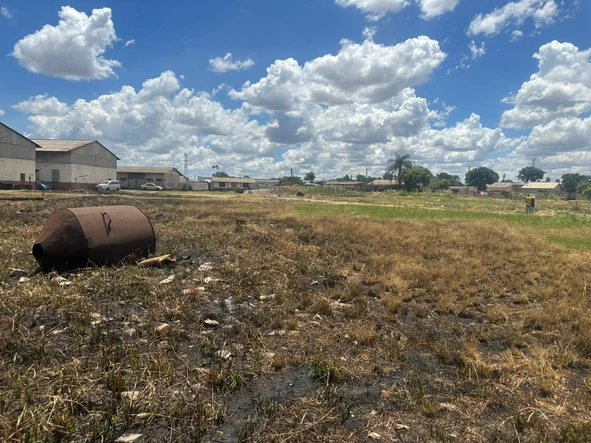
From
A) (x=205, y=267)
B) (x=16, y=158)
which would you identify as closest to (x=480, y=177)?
(x=16, y=158)

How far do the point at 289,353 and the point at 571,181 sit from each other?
168557 millimetres

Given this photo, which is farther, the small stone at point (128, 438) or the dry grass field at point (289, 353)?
the dry grass field at point (289, 353)

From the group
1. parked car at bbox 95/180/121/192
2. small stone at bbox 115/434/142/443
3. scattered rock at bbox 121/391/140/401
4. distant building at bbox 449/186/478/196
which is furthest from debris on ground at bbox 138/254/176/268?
distant building at bbox 449/186/478/196

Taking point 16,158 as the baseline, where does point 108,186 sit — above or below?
below

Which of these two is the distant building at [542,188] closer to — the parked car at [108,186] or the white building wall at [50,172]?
the parked car at [108,186]

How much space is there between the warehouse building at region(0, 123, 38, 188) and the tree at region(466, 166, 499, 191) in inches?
5371

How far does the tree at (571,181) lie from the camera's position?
433 ft

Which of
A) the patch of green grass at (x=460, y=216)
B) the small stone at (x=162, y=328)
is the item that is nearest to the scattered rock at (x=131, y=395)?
the small stone at (x=162, y=328)

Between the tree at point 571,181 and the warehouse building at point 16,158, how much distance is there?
14284 cm

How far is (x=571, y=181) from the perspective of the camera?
141 meters

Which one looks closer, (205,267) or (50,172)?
(205,267)

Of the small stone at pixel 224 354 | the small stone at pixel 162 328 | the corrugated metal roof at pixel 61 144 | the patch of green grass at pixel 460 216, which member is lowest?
the small stone at pixel 224 354

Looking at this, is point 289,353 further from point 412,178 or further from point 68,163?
point 412,178

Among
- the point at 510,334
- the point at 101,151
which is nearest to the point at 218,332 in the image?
the point at 510,334
